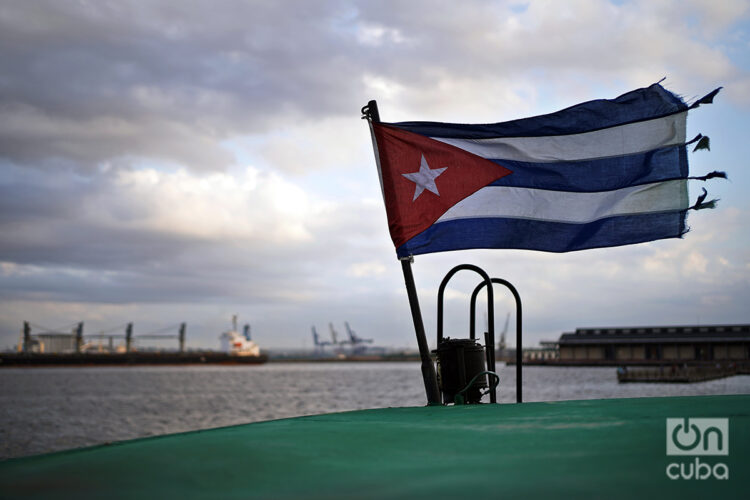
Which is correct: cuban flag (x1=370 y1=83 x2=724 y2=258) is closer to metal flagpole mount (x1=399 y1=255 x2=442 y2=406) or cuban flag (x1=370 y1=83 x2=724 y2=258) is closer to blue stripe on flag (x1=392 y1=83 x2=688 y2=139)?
blue stripe on flag (x1=392 y1=83 x2=688 y2=139)

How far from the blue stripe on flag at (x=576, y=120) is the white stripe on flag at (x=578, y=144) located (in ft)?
0.22

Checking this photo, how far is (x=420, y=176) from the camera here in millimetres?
9016

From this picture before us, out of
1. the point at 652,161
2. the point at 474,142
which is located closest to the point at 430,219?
the point at 474,142

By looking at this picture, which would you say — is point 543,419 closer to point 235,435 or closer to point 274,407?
point 235,435

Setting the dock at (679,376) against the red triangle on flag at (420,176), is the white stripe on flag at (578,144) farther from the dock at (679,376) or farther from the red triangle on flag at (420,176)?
the dock at (679,376)

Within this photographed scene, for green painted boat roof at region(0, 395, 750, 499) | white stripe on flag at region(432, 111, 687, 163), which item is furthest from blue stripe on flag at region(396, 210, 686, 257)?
green painted boat roof at region(0, 395, 750, 499)

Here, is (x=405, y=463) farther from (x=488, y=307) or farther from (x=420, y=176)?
(x=420, y=176)

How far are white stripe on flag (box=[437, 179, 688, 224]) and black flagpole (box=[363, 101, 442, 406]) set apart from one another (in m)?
0.94

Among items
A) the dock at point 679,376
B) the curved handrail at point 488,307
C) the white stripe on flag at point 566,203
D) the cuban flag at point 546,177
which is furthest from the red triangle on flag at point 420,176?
the dock at point 679,376

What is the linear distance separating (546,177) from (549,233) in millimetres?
778

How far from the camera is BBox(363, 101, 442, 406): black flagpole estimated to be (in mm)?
7719

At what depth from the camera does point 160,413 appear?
188ft

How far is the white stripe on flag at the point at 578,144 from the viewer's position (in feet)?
30.0

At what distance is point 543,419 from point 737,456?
1524 mm
